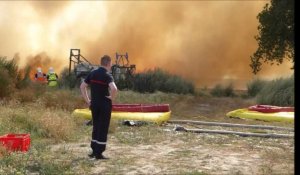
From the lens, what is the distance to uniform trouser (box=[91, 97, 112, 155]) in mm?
9156

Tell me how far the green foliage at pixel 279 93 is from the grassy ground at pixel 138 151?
8.35 meters

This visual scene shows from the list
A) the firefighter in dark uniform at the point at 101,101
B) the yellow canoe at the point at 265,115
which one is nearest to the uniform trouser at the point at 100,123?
the firefighter in dark uniform at the point at 101,101

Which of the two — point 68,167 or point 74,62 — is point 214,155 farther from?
point 74,62

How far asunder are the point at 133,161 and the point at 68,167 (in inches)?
49.6

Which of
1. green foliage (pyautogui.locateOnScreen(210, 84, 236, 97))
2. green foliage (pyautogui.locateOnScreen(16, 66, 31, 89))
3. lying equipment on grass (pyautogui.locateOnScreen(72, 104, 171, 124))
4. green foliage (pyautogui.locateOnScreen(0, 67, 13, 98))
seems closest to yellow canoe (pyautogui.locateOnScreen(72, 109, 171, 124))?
lying equipment on grass (pyautogui.locateOnScreen(72, 104, 171, 124))

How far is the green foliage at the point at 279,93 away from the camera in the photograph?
2234 cm

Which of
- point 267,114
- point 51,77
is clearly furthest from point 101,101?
point 51,77

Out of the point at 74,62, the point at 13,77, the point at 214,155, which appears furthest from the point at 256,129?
the point at 74,62

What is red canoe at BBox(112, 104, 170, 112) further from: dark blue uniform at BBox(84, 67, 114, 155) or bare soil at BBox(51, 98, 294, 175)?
dark blue uniform at BBox(84, 67, 114, 155)

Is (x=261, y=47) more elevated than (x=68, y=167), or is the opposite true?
(x=261, y=47)

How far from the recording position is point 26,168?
8422 mm

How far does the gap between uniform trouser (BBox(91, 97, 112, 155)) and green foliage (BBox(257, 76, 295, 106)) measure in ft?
47.5

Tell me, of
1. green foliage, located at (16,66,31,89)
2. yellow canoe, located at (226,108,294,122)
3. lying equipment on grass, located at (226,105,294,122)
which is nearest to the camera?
yellow canoe, located at (226,108,294,122)

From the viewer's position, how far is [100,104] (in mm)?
9156
